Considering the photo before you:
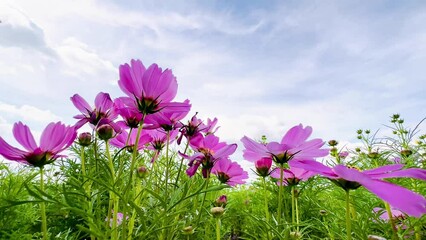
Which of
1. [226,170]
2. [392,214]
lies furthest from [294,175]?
[392,214]

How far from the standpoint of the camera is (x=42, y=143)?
60cm

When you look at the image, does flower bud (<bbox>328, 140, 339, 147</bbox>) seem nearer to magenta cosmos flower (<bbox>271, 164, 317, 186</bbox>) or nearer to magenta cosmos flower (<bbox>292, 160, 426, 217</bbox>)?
magenta cosmos flower (<bbox>271, 164, 317, 186</bbox>)

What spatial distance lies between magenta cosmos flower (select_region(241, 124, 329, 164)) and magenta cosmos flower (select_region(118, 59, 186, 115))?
15 centimetres

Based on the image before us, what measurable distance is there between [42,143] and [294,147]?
16.5 inches

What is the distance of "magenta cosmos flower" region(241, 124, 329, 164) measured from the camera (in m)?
0.58

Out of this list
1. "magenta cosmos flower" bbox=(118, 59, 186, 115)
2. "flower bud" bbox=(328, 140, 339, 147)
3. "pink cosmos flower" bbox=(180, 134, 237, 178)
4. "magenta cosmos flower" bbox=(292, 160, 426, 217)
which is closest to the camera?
"magenta cosmos flower" bbox=(292, 160, 426, 217)

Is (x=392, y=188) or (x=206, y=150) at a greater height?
(x=206, y=150)

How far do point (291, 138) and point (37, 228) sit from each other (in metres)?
0.92

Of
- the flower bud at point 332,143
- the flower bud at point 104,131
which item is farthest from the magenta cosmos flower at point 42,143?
the flower bud at point 332,143

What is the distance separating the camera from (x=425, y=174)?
11.9 inches

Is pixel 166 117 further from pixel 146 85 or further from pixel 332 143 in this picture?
pixel 332 143

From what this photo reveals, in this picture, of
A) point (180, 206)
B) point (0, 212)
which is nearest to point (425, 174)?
point (180, 206)

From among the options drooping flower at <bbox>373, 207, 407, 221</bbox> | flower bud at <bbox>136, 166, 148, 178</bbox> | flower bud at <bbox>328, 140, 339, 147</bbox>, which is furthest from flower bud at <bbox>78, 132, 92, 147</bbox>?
flower bud at <bbox>328, 140, 339, 147</bbox>

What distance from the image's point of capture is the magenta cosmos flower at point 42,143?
593 millimetres
